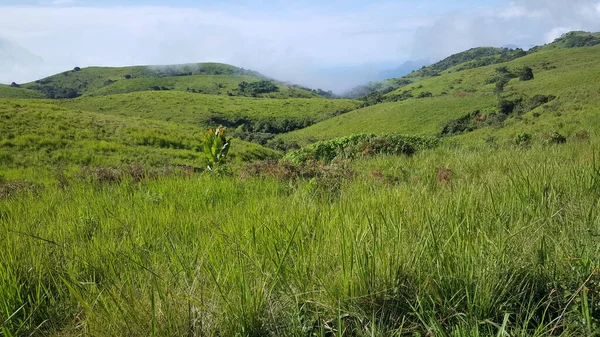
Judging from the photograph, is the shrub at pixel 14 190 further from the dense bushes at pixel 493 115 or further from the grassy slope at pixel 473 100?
the dense bushes at pixel 493 115

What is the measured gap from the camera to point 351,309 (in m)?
Result: 2.10

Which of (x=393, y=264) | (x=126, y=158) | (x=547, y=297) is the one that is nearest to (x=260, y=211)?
(x=393, y=264)

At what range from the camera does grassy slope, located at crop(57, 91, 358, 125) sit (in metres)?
98.9

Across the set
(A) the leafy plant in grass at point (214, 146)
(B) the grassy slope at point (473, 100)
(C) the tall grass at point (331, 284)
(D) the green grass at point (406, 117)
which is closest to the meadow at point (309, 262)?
(C) the tall grass at point (331, 284)

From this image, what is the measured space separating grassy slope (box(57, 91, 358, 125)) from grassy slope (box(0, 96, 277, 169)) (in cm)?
5692

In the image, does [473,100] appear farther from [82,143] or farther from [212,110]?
[212,110]

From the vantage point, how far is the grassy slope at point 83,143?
2642 cm

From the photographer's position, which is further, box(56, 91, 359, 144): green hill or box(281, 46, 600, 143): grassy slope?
box(56, 91, 359, 144): green hill

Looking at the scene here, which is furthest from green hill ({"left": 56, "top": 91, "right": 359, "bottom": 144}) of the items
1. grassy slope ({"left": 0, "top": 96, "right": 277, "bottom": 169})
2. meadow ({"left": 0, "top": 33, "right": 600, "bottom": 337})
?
meadow ({"left": 0, "top": 33, "right": 600, "bottom": 337})

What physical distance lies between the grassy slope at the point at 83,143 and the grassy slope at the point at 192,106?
56.9m

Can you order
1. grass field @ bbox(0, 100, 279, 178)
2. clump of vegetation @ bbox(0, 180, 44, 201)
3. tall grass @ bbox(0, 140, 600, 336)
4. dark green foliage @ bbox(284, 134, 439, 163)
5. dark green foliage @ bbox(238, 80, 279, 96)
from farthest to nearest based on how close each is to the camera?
dark green foliage @ bbox(238, 80, 279, 96), grass field @ bbox(0, 100, 279, 178), dark green foliage @ bbox(284, 134, 439, 163), clump of vegetation @ bbox(0, 180, 44, 201), tall grass @ bbox(0, 140, 600, 336)

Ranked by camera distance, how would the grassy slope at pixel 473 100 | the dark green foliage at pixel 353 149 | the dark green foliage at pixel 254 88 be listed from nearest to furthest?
the dark green foliage at pixel 353 149 < the grassy slope at pixel 473 100 < the dark green foliage at pixel 254 88

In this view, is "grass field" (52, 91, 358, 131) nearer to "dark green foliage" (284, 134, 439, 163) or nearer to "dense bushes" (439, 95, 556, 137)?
"dense bushes" (439, 95, 556, 137)

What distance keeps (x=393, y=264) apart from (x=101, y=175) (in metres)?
6.70
